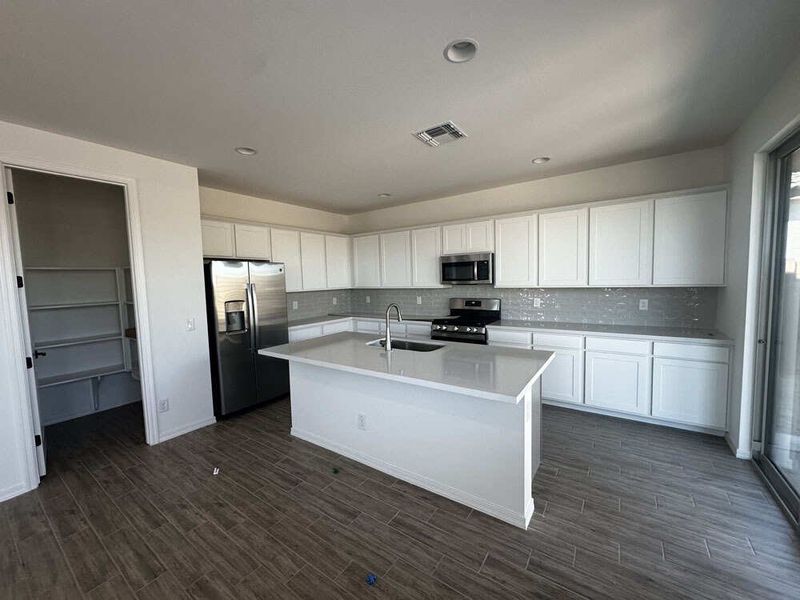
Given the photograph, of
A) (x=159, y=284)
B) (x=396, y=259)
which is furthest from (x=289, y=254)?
(x=159, y=284)

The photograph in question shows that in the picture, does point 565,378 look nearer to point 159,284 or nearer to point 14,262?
point 159,284

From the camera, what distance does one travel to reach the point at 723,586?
161 cm

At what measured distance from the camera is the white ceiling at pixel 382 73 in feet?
4.91

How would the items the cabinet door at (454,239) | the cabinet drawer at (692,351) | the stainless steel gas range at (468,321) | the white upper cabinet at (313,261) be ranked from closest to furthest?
1. the cabinet drawer at (692,351)
2. the stainless steel gas range at (468,321)
3. the cabinet door at (454,239)
4. the white upper cabinet at (313,261)

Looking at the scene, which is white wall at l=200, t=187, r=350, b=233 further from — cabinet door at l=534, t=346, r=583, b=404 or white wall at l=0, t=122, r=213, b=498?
cabinet door at l=534, t=346, r=583, b=404

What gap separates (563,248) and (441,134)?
203 cm

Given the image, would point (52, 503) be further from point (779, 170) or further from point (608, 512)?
point (779, 170)

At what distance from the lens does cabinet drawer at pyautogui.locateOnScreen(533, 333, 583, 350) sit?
3570mm

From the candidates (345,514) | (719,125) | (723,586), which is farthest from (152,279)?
(719,125)

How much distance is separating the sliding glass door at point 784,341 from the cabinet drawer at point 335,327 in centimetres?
459

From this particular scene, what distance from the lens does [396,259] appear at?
5289 millimetres

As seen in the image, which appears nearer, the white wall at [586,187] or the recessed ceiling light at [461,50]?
the recessed ceiling light at [461,50]

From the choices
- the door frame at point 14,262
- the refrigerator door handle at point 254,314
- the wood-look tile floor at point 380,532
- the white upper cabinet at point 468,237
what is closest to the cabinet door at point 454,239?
the white upper cabinet at point 468,237

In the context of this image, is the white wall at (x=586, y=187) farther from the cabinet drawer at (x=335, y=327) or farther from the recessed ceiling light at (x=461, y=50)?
the recessed ceiling light at (x=461, y=50)
